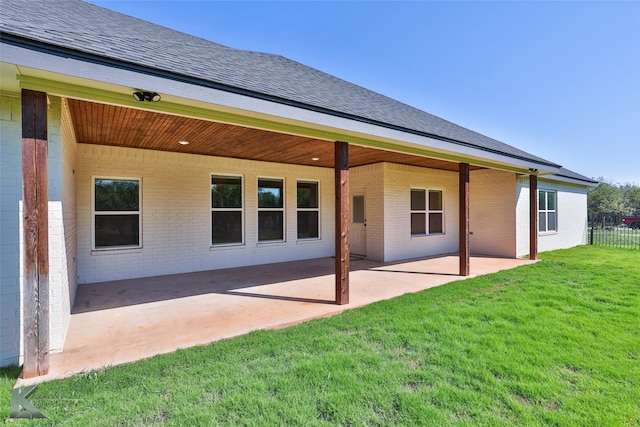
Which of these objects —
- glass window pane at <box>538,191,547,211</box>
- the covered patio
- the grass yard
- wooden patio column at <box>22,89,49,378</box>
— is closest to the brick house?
wooden patio column at <box>22,89,49,378</box>

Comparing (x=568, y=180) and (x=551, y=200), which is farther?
(x=568, y=180)

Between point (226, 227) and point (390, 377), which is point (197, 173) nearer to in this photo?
point (226, 227)

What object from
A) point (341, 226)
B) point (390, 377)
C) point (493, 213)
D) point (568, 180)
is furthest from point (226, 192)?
point (568, 180)

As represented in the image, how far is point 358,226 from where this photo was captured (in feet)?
33.3

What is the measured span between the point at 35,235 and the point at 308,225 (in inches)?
284

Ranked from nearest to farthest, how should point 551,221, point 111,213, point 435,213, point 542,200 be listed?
1. point 111,213
2. point 435,213
3. point 542,200
4. point 551,221

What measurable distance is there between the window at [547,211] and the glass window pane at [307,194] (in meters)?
8.69

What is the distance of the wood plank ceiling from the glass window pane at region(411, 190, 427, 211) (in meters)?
2.14

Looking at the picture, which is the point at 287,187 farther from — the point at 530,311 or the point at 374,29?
the point at 530,311

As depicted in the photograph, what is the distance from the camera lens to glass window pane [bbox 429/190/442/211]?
1065 centimetres

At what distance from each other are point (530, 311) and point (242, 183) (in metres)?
6.97

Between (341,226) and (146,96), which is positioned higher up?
(146,96)

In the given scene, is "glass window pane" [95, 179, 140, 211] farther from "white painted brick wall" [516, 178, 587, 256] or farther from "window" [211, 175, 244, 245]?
"white painted brick wall" [516, 178, 587, 256]

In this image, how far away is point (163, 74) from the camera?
10.00ft
